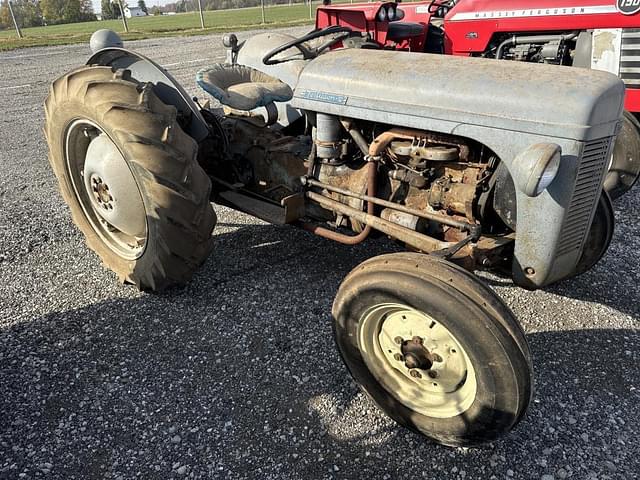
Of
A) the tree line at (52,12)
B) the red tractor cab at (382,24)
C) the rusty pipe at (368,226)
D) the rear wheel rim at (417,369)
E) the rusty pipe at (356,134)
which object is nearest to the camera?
the rear wheel rim at (417,369)

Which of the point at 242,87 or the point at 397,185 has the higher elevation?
the point at 242,87

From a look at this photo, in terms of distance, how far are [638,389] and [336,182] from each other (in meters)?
1.86

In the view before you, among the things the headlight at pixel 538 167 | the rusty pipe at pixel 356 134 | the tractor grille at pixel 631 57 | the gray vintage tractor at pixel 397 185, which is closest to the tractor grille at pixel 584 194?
the gray vintage tractor at pixel 397 185

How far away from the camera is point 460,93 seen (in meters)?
2.30

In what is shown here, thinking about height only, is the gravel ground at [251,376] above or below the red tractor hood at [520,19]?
below

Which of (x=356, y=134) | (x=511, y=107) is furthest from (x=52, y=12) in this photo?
(x=511, y=107)

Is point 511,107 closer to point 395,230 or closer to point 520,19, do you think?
point 395,230

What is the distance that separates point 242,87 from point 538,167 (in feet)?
7.22

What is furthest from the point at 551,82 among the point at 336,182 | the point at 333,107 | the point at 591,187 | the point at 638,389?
the point at 638,389

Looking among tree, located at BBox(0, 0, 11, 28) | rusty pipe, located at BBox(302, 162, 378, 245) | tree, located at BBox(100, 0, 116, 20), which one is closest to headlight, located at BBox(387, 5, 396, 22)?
rusty pipe, located at BBox(302, 162, 378, 245)

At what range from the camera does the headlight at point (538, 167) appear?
198 centimetres

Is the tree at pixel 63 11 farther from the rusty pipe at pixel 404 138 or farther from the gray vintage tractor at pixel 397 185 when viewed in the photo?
the rusty pipe at pixel 404 138

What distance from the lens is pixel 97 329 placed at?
299 centimetres

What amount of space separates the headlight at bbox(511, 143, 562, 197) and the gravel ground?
3.48ft
